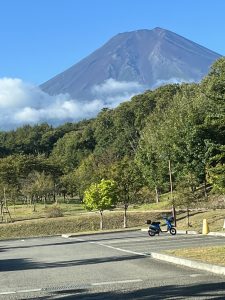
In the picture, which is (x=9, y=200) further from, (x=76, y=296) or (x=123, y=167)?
(x=76, y=296)

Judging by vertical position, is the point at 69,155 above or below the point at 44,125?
below

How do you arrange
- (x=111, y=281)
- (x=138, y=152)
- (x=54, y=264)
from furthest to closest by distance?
(x=138, y=152), (x=54, y=264), (x=111, y=281)

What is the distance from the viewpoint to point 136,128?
99.1m

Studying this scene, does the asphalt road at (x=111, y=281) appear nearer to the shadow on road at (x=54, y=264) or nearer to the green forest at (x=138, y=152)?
the shadow on road at (x=54, y=264)

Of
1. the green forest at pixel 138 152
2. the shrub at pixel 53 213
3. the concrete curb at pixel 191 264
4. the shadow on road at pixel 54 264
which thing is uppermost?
the green forest at pixel 138 152

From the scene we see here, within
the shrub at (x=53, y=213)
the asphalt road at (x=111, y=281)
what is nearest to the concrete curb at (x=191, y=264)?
the asphalt road at (x=111, y=281)

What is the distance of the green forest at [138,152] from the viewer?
39638 millimetres

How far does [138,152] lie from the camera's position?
2623 inches

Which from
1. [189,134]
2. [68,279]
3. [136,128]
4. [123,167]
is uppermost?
[136,128]

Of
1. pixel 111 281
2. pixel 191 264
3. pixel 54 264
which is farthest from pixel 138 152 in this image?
pixel 111 281

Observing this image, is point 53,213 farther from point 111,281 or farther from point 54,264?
point 111,281

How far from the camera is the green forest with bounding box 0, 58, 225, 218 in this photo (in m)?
39.6

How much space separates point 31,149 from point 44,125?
1848cm

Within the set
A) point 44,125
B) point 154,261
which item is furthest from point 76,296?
point 44,125
